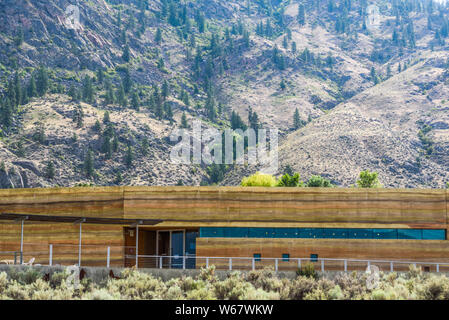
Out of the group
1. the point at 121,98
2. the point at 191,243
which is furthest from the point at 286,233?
the point at 121,98

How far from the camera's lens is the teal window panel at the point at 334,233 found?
36.3 metres

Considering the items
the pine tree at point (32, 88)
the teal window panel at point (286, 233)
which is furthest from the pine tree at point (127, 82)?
the teal window panel at point (286, 233)

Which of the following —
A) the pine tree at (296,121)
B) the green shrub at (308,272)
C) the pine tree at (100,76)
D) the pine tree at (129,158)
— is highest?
the pine tree at (100,76)

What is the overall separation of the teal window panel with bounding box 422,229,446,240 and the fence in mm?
3423

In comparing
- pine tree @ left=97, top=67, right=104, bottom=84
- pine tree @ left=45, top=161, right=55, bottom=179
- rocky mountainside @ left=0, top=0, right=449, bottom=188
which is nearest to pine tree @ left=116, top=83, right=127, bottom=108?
rocky mountainside @ left=0, top=0, right=449, bottom=188

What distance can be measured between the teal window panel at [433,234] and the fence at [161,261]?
135 inches

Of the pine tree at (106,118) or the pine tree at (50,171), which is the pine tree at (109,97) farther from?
the pine tree at (50,171)

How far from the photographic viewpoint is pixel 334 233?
36.4m

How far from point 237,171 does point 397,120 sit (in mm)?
40441

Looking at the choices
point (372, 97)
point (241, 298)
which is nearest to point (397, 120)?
point (372, 97)

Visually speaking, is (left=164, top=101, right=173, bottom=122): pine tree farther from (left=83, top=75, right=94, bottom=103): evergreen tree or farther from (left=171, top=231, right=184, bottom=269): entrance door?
(left=171, top=231, right=184, bottom=269): entrance door

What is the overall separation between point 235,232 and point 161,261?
6160mm

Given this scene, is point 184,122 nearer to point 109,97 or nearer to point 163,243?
point 109,97

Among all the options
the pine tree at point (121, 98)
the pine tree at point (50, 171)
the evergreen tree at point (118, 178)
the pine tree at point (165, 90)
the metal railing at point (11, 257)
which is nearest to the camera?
the metal railing at point (11, 257)
